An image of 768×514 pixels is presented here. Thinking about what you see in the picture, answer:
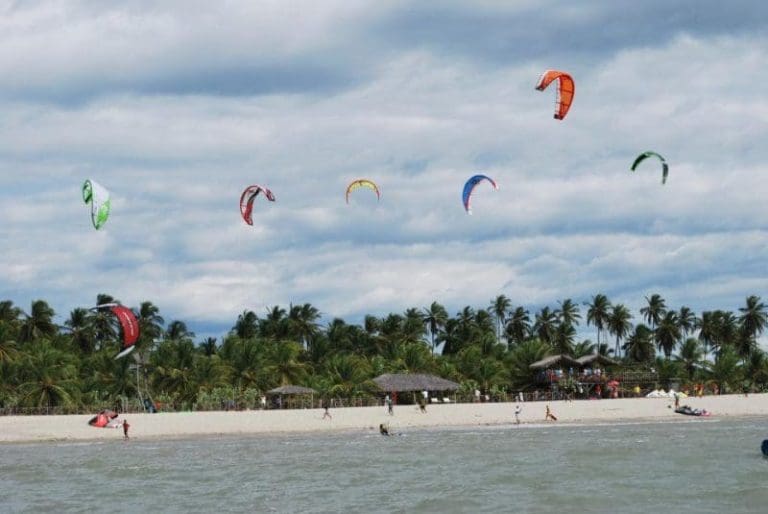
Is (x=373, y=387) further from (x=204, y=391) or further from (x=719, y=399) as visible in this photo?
(x=719, y=399)

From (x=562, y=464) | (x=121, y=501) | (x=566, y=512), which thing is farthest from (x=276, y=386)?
(x=566, y=512)

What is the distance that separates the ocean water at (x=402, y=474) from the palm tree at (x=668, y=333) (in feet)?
153

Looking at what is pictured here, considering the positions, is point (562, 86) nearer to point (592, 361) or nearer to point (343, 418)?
point (343, 418)

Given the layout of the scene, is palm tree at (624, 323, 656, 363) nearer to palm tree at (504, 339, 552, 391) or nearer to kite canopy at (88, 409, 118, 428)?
palm tree at (504, 339, 552, 391)

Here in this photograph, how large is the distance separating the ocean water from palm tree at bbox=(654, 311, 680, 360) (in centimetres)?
4666

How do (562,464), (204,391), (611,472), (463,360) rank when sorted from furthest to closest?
(463,360)
(204,391)
(562,464)
(611,472)

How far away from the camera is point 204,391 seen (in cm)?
4816

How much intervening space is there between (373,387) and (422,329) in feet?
85.0

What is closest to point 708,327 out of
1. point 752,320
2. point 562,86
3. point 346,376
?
point 752,320

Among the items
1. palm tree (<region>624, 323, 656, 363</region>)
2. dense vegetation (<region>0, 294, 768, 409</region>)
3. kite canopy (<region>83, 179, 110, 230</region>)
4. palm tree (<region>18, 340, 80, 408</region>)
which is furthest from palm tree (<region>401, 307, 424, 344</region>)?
kite canopy (<region>83, 179, 110, 230</region>)

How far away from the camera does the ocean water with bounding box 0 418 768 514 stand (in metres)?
19.6

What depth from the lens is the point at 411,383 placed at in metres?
48.0

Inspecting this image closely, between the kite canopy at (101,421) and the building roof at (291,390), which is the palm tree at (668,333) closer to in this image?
the building roof at (291,390)

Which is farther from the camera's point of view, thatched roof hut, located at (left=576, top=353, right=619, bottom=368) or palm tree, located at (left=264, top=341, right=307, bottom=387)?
thatched roof hut, located at (left=576, top=353, right=619, bottom=368)
